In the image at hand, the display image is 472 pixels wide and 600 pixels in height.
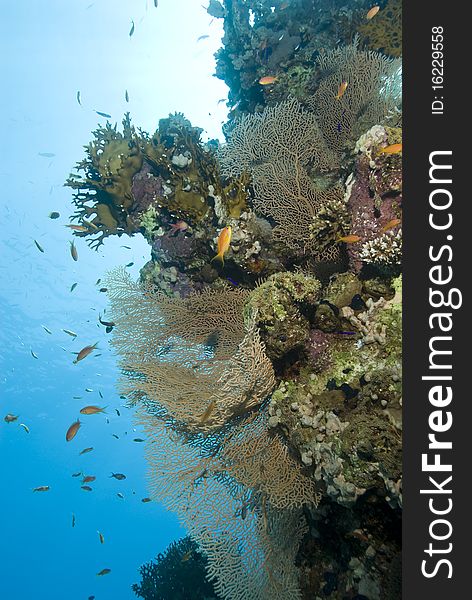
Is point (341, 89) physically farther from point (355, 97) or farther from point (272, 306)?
point (272, 306)

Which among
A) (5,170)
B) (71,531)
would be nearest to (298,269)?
(5,170)

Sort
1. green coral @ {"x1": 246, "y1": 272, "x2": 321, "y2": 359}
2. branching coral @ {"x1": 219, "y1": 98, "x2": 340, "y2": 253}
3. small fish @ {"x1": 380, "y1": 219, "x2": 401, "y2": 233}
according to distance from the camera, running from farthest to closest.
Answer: branching coral @ {"x1": 219, "y1": 98, "x2": 340, "y2": 253} < green coral @ {"x1": 246, "y1": 272, "x2": 321, "y2": 359} < small fish @ {"x1": 380, "y1": 219, "x2": 401, "y2": 233}

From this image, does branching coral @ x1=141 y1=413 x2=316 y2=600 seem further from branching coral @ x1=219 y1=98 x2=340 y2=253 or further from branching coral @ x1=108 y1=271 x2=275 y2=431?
branching coral @ x1=219 y1=98 x2=340 y2=253

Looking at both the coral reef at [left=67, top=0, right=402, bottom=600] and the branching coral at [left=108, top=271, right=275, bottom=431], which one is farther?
the branching coral at [left=108, top=271, right=275, bottom=431]

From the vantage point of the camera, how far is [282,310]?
4.28 m

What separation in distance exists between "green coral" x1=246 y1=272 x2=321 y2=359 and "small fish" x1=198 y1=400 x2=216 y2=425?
2.92 feet

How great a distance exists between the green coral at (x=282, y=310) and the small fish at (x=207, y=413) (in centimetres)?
89

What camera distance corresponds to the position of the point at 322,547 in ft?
14.7

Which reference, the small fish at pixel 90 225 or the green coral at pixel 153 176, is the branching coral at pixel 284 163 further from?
the small fish at pixel 90 225

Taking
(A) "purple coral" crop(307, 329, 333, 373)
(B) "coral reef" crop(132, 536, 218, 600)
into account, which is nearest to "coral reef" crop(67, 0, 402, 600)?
(A) "purple coral" crop(307, 329, 333, 373)

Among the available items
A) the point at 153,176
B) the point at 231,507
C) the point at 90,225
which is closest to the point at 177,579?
the point at 231,507

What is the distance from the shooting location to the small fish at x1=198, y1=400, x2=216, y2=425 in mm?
3861

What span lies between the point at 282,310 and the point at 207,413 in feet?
4.49

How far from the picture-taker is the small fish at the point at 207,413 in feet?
12.7
